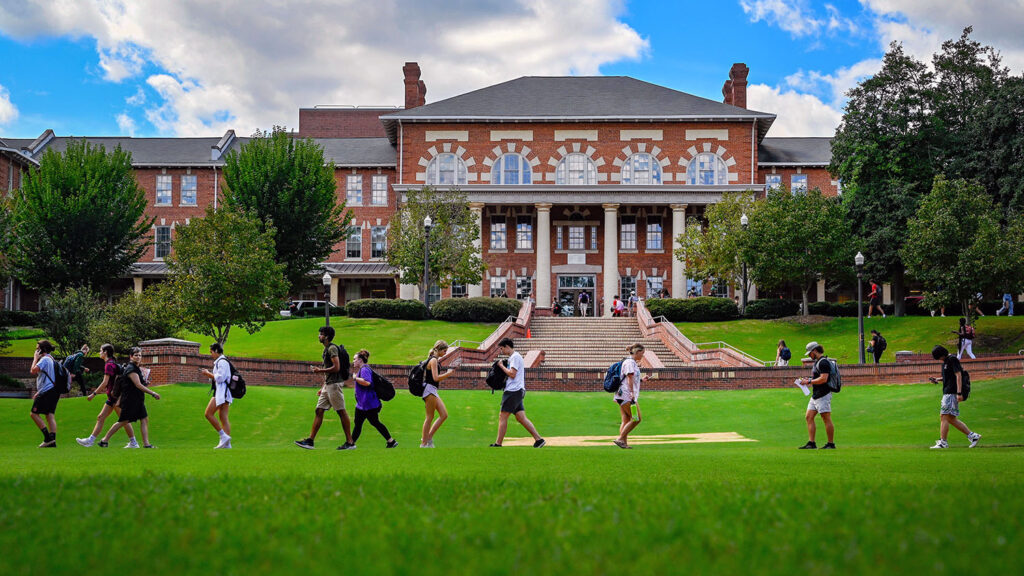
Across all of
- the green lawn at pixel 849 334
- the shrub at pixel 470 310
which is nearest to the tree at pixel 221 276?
the shrub at pixel 470 310

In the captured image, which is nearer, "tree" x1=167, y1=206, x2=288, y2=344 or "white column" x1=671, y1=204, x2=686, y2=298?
"tree" x1=167, y1=206, x2=288, y2=344

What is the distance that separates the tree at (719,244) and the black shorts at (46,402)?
3507 cm

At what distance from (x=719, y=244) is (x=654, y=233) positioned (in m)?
12.4

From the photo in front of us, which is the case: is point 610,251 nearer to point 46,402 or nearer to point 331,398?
point 331,398

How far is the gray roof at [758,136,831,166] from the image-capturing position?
196 feet

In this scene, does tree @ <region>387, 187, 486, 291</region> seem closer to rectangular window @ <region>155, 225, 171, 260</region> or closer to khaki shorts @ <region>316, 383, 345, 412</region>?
rectangular window @ <region>155, 225, 171, 260</region>

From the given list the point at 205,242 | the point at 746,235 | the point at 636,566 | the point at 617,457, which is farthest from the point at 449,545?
the point at 746,235

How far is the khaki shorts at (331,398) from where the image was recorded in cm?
1368

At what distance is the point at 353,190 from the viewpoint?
60812 millimetres

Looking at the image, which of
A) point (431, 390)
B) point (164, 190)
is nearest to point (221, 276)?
point (431, 390)

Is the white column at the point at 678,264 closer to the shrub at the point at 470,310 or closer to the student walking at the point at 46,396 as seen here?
the shrub at the point at 470,310

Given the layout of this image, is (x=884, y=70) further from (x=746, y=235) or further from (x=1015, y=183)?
(x=746, y=235)

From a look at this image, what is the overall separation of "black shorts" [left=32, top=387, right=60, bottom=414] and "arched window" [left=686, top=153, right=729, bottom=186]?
46201mm

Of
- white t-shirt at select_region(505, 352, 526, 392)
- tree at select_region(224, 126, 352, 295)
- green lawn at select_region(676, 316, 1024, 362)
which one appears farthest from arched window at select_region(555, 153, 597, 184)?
white t-shirt at select_region(505, 352, 526, 392)
